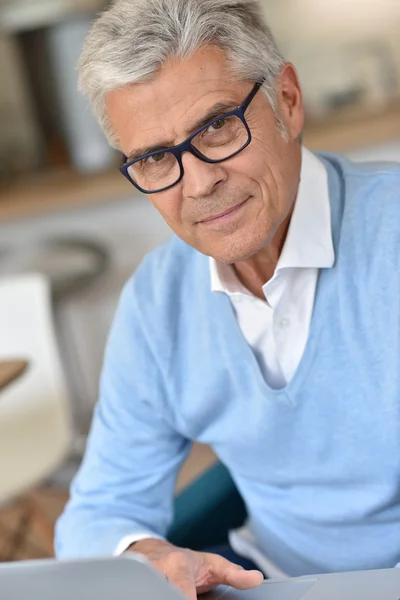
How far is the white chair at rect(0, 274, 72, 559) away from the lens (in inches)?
101

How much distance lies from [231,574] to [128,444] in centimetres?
48

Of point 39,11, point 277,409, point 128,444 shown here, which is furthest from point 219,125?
point 39,11

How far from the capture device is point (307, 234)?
1.27 meters

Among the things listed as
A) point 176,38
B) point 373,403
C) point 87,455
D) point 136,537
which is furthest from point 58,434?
point 176,38

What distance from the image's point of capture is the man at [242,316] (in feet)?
3.70

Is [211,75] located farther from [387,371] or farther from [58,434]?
[58,434]

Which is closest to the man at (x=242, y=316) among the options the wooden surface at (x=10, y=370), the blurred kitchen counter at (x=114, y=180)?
the wooden surface at (x=10, y=370)

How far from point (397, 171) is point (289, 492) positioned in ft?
1.75

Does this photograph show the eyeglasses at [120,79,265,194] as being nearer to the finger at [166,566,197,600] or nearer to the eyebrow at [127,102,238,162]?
the eyebrow at [127,102,238,162]

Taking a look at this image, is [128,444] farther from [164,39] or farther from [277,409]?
[164,39]

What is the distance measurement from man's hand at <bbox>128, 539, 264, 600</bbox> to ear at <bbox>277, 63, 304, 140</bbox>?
0.62 meters

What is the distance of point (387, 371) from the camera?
3.94 ft

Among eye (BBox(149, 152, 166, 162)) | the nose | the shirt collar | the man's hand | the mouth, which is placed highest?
eye (BBox(149, 152, 166, 162))

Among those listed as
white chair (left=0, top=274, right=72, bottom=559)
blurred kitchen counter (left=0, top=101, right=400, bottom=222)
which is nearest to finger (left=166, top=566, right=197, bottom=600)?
white chair (left=0, top=274, right=72, bottom=559)
